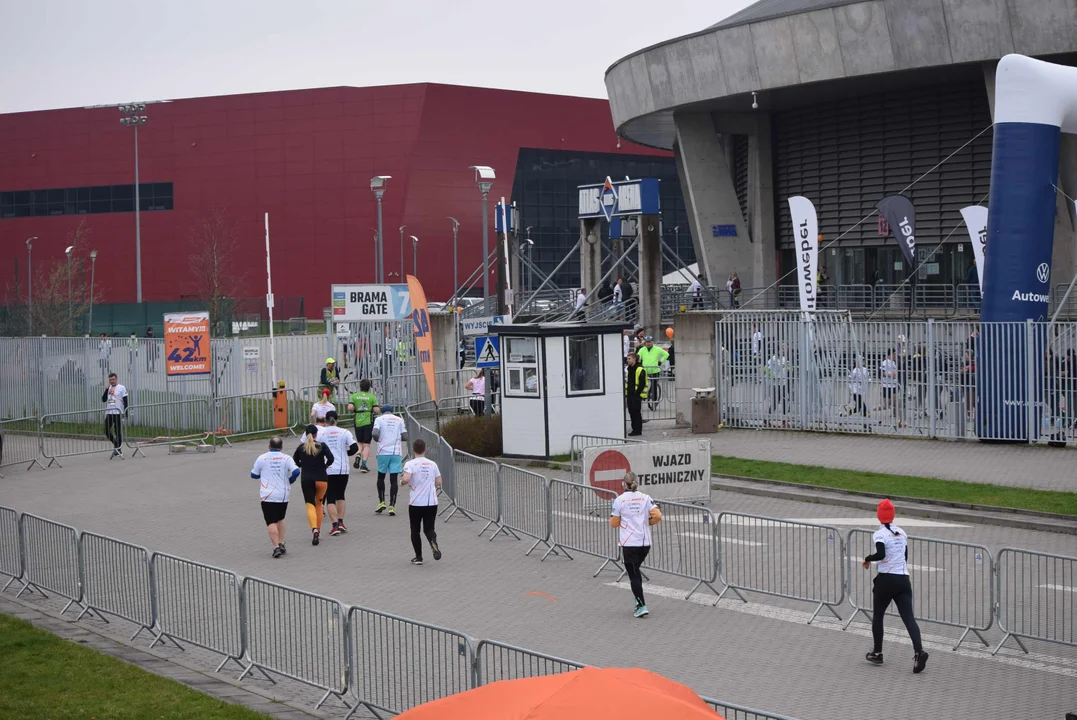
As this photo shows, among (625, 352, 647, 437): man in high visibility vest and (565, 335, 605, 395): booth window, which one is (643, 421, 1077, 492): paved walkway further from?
(565, 335, 605, 395): booth window

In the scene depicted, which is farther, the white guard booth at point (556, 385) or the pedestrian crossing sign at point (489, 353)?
the pedestrian crossing sign at point (489, 353)

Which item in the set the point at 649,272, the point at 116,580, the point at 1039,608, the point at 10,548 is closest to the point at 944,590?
the point at 1039,608

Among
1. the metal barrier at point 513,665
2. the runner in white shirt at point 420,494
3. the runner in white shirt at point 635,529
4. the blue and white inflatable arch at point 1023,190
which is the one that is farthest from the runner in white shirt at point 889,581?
the blue and white inflatable arch at point 1023,190

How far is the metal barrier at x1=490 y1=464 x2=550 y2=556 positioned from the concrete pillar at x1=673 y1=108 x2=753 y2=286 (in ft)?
107

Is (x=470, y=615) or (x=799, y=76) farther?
(x=799, y=76)

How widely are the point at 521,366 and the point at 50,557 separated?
33.8 ft

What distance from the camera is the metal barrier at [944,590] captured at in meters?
11.7

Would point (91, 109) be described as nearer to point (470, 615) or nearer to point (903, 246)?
point (903, 246)

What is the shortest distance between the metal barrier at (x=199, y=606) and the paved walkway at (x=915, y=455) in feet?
41.2

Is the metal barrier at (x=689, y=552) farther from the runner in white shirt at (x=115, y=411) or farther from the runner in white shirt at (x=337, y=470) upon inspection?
the runner in white shirt at (x=115, y=411)

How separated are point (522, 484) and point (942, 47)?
24.8 m

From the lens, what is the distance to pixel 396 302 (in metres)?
30.7

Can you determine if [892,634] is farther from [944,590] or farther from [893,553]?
[893,553]

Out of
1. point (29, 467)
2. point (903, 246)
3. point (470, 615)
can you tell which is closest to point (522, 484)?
point (470, 615)
